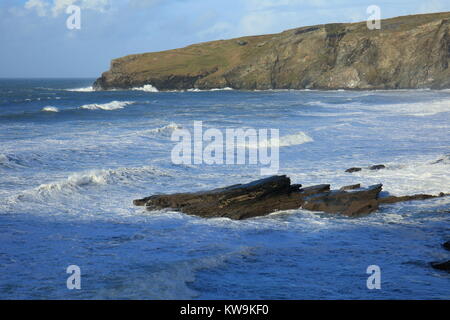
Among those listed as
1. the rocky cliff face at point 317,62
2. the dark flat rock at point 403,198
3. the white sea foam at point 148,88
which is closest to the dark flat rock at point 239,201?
the dark flat rock at point 403,198

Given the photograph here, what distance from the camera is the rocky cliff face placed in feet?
295

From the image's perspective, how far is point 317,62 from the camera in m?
102

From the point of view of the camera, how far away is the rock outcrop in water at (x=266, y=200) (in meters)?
12.8

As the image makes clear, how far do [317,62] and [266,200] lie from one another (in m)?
92.1

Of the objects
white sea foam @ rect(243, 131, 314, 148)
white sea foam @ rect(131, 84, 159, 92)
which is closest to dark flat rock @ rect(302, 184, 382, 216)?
white sea foam @ rect(243, 131, 314, 148)

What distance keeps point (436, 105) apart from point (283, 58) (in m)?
60.1

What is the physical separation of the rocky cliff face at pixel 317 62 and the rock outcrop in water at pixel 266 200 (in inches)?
3033

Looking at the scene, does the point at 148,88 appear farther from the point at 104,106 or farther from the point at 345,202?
the point at 345,202

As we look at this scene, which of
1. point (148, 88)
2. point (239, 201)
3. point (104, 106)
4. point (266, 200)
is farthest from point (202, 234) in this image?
point (148, 88)

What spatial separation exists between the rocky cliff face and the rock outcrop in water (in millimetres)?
77037
